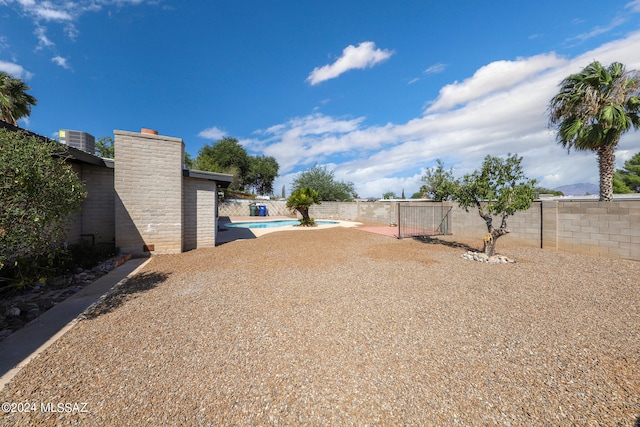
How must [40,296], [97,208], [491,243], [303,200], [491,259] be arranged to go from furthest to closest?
[303,200] < [491,243] < [97,208] < [491,259] < [40,296]

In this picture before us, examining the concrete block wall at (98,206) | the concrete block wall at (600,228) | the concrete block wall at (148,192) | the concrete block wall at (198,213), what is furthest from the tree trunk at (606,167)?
the concrete block wall at (98,206)

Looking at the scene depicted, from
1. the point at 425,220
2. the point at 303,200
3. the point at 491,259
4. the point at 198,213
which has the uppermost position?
the point at 303,200

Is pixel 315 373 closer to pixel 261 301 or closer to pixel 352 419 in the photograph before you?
pixel 352 419

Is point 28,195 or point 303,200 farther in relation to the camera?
point 303,200

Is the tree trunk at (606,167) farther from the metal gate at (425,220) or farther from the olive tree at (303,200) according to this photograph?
the olive tree at (303,200)

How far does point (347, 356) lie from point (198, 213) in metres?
7.92

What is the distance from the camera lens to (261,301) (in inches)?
165

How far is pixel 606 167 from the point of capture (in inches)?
350

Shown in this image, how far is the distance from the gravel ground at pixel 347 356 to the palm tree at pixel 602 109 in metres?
6.28

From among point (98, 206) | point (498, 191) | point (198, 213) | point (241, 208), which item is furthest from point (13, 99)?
point (241, 208)

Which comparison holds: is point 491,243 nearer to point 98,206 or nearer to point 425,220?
point 425,220

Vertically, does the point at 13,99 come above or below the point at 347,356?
above

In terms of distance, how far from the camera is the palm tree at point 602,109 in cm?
827

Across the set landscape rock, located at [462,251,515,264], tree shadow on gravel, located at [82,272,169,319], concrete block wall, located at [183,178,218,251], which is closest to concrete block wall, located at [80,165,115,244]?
concrete block wall, located at [183,178,218,251]
